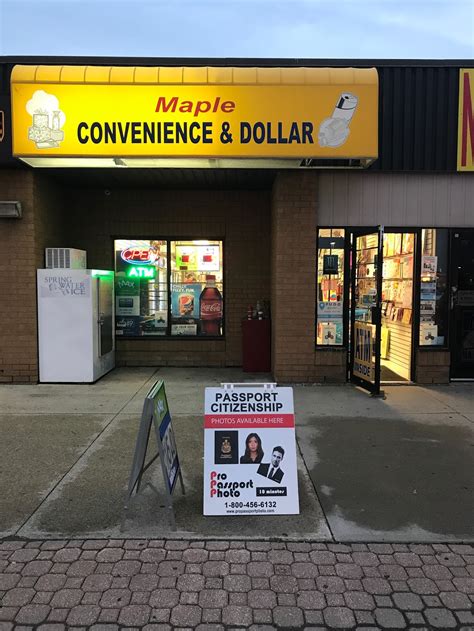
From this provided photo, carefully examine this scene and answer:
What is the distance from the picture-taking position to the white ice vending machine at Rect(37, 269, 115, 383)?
26.9 ft

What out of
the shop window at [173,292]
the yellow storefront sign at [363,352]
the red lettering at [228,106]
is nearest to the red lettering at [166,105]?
the red lettering at [228,106]

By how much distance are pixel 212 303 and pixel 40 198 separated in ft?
11.8

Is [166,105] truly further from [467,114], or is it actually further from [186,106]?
[467,114]

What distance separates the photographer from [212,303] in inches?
388

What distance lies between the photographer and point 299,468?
190 inches

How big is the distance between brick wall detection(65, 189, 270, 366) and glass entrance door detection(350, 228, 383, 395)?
2.14 m

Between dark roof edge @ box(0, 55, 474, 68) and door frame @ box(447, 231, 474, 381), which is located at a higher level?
dark roof edge @ box(0, 55, 474, 68)

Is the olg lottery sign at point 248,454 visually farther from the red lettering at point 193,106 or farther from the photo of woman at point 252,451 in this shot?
the red lettering at point 193,106

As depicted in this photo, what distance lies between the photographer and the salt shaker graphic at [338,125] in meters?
6.95

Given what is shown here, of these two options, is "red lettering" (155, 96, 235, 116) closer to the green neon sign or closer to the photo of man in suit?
the green neon sign

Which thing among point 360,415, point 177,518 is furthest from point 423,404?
point 177,518

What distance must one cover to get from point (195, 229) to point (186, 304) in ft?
4.83

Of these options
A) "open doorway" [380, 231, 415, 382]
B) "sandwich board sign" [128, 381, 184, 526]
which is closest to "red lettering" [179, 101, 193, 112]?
"open doorway" [380, 231, 415, 382]

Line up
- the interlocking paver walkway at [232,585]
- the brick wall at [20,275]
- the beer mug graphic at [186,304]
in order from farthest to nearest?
the beer mug graphic at [186,304] → the brick wall at [20,275] → the interlocking paver walkway at [232,585]
